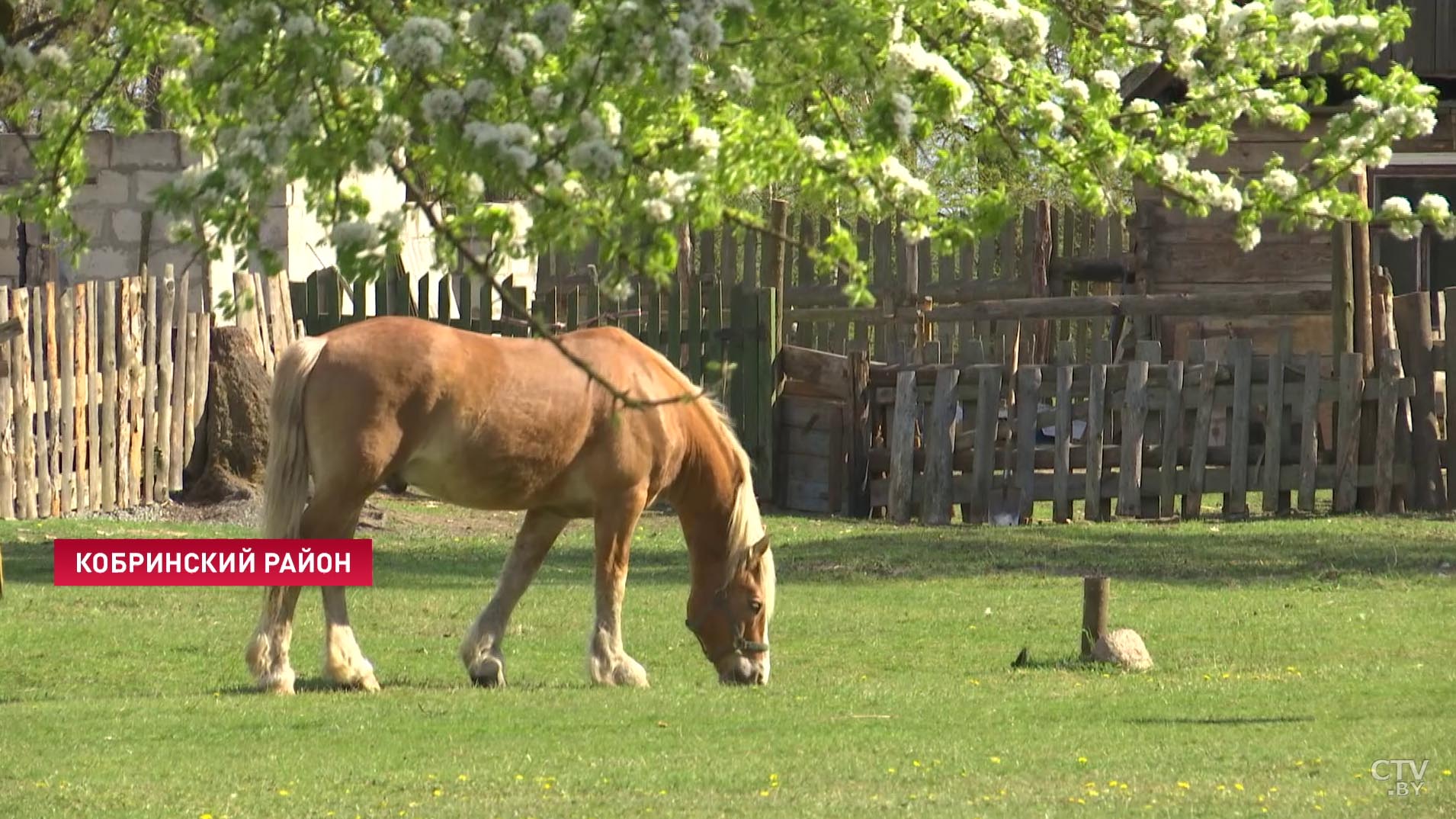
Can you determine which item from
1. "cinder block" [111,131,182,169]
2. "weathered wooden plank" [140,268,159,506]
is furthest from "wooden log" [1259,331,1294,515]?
"cinder block" [111,131,182,169]

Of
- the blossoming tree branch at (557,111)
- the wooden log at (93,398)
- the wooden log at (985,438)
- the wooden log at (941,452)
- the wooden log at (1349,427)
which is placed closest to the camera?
the blossoming tree branch at (557,111)

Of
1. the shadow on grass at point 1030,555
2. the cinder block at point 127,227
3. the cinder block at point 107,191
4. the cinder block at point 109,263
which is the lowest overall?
the shadow on grass at point 1030,555

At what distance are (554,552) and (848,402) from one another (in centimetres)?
371

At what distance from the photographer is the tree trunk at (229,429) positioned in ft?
57.5

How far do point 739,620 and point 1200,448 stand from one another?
312 inches

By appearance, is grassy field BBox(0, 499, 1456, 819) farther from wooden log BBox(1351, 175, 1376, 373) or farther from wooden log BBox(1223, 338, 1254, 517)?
wooden log BBox(1351, 175, 1376, 373)

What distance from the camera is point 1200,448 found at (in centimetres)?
1667

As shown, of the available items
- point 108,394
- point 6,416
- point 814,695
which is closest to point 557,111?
point 814,695

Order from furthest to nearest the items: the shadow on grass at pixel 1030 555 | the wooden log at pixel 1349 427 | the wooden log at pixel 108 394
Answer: the wooden log at pixel 1349 427 < the wooden log at pixel 108 394 < the shadow on grass at pixel 1030 555

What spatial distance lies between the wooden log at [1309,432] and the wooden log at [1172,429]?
38.2 inches

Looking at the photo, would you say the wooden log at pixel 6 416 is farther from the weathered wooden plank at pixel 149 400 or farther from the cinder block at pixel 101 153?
the cinder block at pixel 101 153

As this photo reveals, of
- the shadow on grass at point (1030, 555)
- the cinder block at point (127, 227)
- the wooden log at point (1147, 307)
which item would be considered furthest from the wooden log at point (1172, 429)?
the cinder block at point (127, 227)

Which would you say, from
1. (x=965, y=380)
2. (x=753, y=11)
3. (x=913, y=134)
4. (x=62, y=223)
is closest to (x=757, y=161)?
(x=753, y=11)

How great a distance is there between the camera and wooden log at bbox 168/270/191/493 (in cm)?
1719
